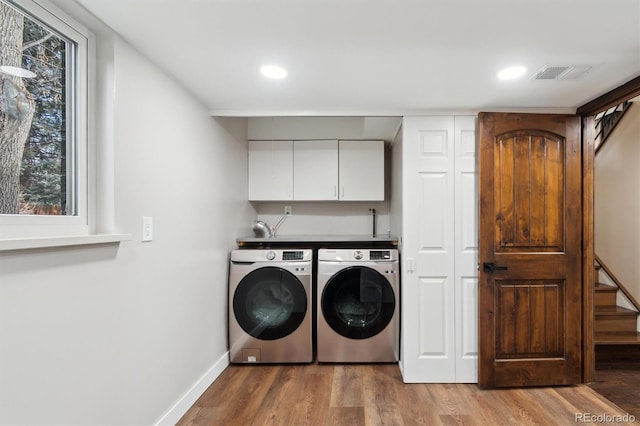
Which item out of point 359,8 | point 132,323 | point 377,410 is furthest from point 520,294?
point 132,323

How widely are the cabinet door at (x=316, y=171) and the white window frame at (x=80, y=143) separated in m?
1.95

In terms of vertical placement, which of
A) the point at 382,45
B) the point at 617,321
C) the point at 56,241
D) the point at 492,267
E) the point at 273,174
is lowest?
the point at 617,321

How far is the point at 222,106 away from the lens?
2.34m

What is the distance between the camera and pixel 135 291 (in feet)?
5.06

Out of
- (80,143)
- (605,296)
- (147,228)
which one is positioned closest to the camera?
(80,143)

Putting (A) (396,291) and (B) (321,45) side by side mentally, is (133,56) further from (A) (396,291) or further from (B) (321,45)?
(A) (396,291)

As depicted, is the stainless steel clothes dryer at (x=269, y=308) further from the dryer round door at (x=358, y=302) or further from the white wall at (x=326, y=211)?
the white wall at (x=326, y=211)

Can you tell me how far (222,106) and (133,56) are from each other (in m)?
0.82

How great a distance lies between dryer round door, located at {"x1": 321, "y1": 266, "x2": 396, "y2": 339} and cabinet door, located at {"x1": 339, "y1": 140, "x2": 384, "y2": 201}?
33.2 inches

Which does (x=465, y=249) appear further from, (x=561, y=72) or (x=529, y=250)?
(x=561, y=72)

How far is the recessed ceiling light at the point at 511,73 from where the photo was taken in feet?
5.64

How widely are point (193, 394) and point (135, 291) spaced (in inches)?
39.2

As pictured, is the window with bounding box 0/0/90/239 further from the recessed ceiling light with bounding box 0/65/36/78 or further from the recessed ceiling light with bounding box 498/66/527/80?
the recessed ceiling light with bounding box 498/66/527/80

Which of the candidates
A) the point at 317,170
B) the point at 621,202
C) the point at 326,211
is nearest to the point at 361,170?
the point at 317,170
